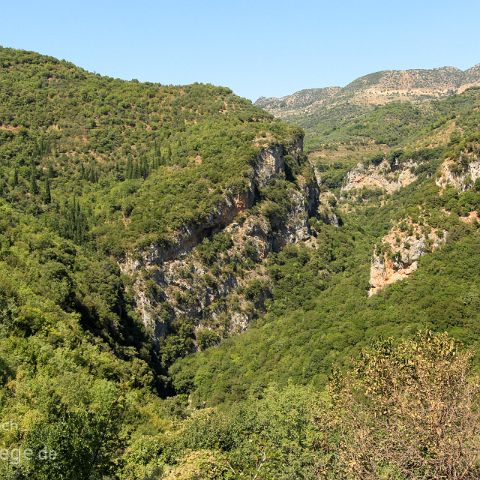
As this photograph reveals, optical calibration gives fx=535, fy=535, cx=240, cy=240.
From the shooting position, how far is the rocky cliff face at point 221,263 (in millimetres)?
83250

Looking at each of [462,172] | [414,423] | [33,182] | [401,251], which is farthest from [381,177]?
[414,423]

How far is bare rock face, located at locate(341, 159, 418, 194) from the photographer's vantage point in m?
155

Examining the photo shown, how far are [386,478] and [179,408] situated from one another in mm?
40025

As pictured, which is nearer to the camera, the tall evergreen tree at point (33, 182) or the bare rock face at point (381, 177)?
the tall evergreen tree at point (33, 182)

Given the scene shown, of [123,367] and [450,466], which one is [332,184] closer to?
[123,367]

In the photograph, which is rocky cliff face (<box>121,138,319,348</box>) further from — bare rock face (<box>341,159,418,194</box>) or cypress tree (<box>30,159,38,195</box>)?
bare rock face (<box>341,159,418,194</box>)

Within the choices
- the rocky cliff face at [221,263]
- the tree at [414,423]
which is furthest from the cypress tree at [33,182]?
the tree at [414,423]

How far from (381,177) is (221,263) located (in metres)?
89.3

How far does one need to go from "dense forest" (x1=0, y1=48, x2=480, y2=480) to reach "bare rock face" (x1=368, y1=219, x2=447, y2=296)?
28cm

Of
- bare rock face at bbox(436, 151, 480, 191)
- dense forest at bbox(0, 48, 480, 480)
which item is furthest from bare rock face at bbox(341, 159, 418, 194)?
bare rock face at bbox(436, 151, 480, 191)

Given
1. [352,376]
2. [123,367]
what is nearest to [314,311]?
[123,367]

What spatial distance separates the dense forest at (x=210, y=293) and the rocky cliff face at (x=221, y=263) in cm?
37

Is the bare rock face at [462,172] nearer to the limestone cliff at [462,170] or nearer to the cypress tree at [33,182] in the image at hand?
the limestone cliff at [462,170]

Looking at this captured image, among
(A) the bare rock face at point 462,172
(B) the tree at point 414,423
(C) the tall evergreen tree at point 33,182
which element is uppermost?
(C) the tall evergreen tree at point 33,182
